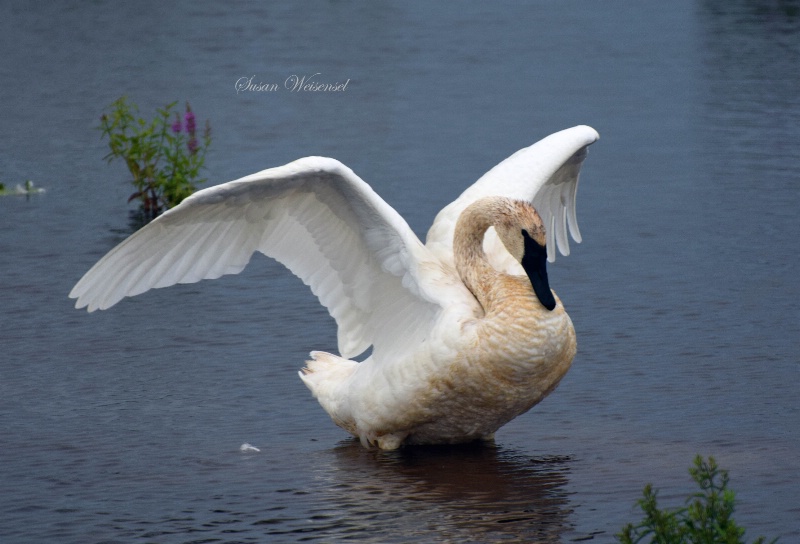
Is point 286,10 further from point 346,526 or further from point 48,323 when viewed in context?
point 346,526

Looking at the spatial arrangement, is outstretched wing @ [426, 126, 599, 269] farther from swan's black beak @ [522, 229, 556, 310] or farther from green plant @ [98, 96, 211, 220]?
green plant @ [98, 96, 211, 220]

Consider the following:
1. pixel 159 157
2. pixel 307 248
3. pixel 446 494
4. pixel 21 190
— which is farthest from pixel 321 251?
pixel 21 190

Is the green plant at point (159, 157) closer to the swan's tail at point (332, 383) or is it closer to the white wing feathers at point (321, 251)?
the swan's tail at point (332, 383)

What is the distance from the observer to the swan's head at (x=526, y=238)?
8281 millimetres

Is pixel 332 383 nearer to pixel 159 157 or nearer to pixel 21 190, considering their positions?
pixel 159 157

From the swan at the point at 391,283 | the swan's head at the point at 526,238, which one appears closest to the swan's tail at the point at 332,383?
the swan at the point at 391,283

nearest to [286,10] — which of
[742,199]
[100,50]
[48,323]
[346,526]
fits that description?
[100,50]

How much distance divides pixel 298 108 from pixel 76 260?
6.67 m

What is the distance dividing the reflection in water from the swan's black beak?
3.00ft

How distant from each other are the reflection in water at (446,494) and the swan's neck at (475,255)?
0.85 metres

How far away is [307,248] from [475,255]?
Answer: 929 mm

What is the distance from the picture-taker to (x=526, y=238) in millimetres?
8328

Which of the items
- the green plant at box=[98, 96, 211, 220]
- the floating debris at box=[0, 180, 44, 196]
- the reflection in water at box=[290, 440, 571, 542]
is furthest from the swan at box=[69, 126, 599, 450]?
the floating debris at box=[0, 180, 44, 196]

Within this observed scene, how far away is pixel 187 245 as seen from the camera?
8.57 meters
